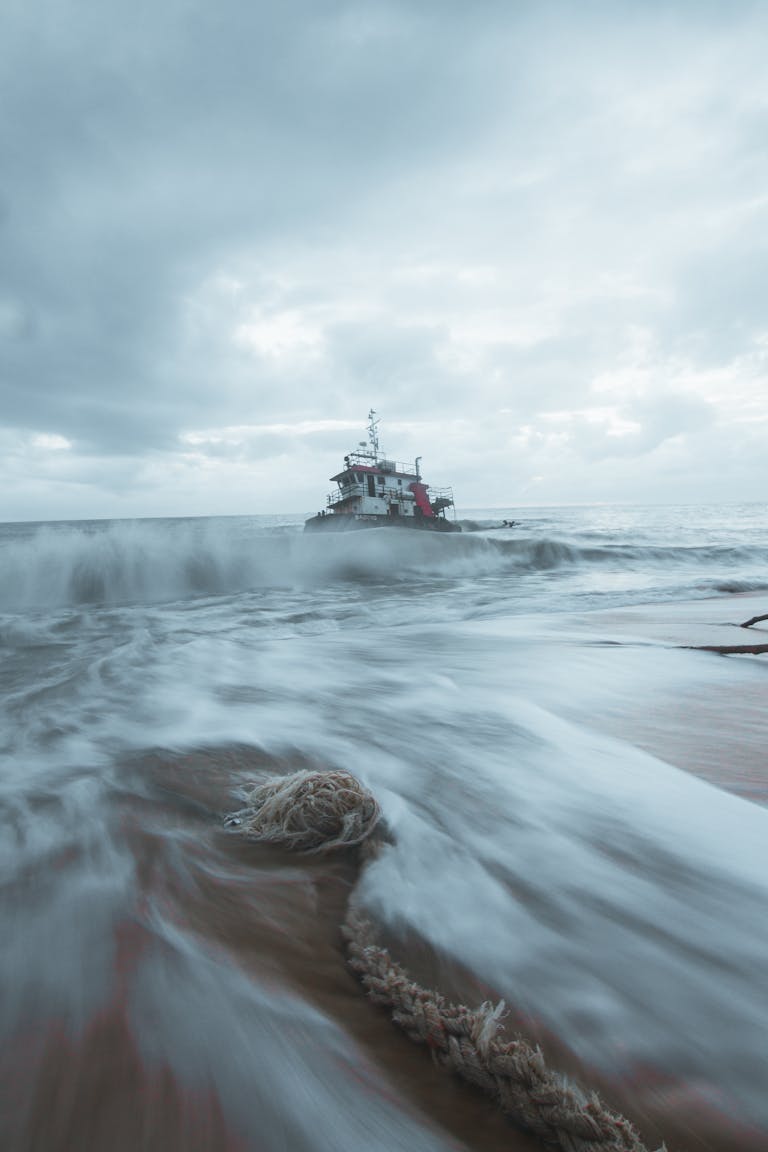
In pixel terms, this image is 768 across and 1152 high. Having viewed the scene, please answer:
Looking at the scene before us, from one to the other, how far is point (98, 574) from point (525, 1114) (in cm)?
1425

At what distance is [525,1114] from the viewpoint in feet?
2.74

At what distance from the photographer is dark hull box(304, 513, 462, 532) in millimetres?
27609

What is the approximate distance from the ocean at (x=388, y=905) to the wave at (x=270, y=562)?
9102mm

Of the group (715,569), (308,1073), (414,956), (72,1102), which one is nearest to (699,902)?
(414,956)

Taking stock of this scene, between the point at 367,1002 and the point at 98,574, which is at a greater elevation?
the point at 98,574

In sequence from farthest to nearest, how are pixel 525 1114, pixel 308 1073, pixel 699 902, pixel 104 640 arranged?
pixel 104 640
pixel 699 902
pixel 308 1073
pixel 525 1114

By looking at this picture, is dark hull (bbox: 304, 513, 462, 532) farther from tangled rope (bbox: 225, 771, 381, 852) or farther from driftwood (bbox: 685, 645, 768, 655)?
tangled rope (bbox: 225, 771, 381, 852)

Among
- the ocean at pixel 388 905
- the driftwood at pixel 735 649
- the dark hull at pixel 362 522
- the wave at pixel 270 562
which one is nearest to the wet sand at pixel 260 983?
the ocean at pixel 388 905

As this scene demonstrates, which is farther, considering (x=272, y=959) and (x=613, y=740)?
(x=613, y=740)

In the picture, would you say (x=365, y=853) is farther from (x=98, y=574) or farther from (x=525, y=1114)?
(x=98, y=574)

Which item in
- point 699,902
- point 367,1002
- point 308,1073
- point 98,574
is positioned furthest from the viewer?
point 98,574

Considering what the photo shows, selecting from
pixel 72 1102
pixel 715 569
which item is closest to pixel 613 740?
pixel 72 1102

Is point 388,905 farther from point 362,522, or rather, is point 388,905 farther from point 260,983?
point 362,522

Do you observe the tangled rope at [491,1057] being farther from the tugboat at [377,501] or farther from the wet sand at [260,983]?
the tugboat at [377,501]
